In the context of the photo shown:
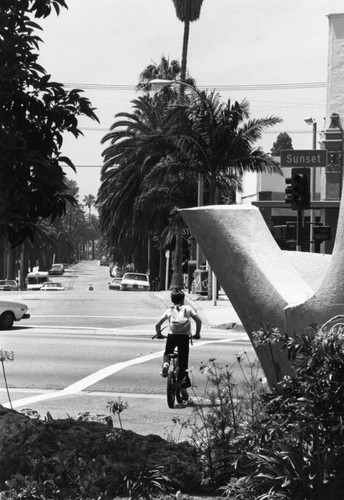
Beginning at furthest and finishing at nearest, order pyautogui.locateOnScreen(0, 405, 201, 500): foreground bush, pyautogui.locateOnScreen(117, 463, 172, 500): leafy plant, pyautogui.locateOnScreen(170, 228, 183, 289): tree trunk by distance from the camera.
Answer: pyautogui.locateOnScreen(170, 228, 183, 289): tree trunk → pyautogui.locateOnScreen(117, 463, 172, 500): leafy plant → pyautogui.locateOnScreen(0, 405, 201, 500): foreground bush

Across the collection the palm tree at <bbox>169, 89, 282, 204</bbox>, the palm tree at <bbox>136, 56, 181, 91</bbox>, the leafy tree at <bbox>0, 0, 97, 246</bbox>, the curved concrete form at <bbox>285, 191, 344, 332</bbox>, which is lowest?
the curved concrete form at <bbox>285, 191, 344, 332</bbox>

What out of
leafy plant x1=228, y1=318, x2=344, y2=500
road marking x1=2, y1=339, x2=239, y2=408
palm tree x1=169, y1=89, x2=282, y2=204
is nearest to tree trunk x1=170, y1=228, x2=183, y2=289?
palm tree x1=169, y1=89, x2=282, y2=204

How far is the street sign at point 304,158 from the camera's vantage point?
21781 mm

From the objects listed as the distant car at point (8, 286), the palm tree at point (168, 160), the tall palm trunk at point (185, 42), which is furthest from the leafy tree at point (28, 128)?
the distant car at point (8, 286)

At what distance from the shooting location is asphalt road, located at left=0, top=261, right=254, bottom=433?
42.5 ft

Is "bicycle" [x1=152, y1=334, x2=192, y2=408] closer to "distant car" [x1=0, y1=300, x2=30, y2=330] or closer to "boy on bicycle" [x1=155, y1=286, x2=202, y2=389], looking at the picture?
"boy on bicycle" [x1=155, y1=286, x2=202, y2=389]

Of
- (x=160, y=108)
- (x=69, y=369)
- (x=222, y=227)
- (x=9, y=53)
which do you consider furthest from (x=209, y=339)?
(x=160, y=108)

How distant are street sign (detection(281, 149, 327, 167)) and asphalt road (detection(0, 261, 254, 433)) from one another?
442cm

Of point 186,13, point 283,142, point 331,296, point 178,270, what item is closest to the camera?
point 331,296

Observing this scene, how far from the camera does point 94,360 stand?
17.9 m

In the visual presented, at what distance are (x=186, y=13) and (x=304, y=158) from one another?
34502mm

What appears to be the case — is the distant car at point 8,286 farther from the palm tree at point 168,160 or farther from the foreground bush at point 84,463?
the foreground bush at point 84,463

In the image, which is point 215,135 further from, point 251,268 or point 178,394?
point 251,268

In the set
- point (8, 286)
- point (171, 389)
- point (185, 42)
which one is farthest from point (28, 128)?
point (8, 286)
